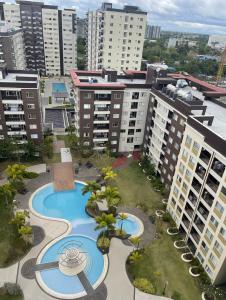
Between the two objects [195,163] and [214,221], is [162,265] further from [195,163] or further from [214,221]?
[195,163]

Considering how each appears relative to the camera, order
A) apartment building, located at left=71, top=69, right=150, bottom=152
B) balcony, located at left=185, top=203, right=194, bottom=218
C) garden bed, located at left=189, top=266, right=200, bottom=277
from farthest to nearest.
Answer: apartment building, located at left=71, top=69, right=150, bottom=152 → balcony, located at left=185, top=203, right=194, bottom=218 → garden bed, located at left=189, top=266, right=200, bottom=277

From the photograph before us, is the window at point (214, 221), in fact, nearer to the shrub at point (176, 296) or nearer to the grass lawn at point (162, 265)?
the grass lawn at point (162, 265)

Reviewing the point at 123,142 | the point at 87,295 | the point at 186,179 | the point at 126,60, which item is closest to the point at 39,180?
the point at 123,142

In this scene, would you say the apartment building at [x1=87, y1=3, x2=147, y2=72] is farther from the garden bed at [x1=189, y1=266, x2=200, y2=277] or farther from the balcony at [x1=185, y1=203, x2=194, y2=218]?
the garden bed at [x1=189, y1=266, x2=200, y2=277]

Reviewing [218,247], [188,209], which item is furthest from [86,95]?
[218,247]

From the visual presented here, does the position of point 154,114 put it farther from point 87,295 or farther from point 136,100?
point 87,295

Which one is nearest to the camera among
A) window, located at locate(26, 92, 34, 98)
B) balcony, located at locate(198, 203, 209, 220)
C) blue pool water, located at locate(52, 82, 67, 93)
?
balcony, located at locate(198, 203, 209, 220)

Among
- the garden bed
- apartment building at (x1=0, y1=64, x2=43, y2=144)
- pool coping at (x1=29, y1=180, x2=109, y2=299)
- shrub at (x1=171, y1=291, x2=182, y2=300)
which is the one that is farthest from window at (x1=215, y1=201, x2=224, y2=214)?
apartment building at (x1=0, y1=64, x2=43, y2=144)

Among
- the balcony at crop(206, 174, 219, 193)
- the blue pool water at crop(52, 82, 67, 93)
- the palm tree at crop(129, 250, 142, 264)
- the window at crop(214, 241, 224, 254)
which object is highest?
the balcony at crop(206, 174, 219, 193)
